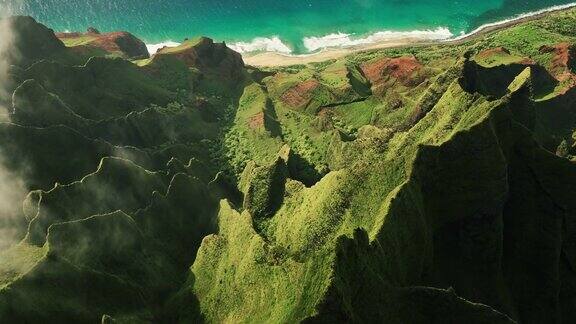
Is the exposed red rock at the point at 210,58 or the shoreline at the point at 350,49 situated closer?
the exposed red rock at the point at 210,58

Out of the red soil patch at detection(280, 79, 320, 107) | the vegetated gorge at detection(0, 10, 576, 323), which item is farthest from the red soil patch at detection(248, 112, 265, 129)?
the red soil patch at detection(280, 79, 320, 107)

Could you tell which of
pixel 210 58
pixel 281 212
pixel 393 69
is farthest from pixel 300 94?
pixel 281 212

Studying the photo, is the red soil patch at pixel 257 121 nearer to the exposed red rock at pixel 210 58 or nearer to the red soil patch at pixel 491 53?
the exposed red rock at pixel 210 58

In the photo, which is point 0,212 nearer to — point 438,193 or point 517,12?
point 438,193

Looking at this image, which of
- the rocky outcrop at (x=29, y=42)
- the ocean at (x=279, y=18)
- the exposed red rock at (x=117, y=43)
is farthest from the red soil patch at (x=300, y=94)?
the ocean at (x=279, y=18)

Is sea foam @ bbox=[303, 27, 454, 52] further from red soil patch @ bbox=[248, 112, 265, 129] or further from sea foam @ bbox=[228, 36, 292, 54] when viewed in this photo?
red soil patch @ bbox=[248, 112, 265, 129]

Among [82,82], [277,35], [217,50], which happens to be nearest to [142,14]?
[277,35]

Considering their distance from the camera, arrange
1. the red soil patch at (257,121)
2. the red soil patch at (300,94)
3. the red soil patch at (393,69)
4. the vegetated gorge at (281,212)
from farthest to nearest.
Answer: the red soil patch at (393,69), the red soil patch at (300,94), the red soil patch at (257,121), the vegetated gorge at (281,212)
